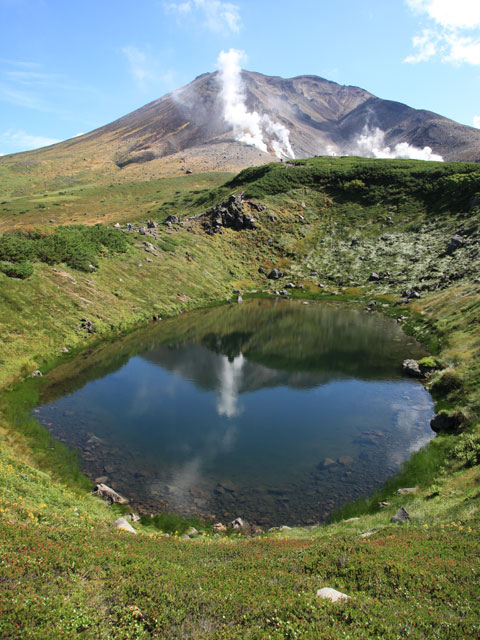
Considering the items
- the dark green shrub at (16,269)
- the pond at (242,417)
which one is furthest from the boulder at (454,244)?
the dark green shrub at (16,269)

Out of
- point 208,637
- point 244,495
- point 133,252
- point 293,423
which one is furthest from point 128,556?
point 133,252

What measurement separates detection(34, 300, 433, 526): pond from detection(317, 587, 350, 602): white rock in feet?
32.0

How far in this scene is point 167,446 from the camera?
85.9 ft

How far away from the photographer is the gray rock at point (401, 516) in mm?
16391

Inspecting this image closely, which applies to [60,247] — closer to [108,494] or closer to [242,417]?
[242,417]

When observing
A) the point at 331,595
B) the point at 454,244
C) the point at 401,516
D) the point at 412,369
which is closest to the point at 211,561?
the point at 331,595

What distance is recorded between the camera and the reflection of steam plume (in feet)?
107

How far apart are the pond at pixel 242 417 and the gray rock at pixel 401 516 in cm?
420

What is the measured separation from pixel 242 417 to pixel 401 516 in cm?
1628

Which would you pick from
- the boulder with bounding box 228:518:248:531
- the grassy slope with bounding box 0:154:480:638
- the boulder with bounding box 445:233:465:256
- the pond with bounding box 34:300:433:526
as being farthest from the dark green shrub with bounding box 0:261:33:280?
the boulder with bounding box 445:233:465:256

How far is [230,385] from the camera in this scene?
125ft

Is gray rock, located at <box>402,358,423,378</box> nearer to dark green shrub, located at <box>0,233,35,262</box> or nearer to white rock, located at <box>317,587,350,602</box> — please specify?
white rock, located at <box>317,587,350,602</box>

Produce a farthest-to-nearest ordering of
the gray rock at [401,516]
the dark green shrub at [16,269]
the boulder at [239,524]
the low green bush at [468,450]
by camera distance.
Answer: the dark green shrub at [16,269], the low green bush at [468,450], the boulder at [239,524], the gray rock at [401,516]

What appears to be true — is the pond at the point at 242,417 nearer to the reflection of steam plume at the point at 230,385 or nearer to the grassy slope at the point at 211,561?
the reflection of steam plume at the point at 230,385
